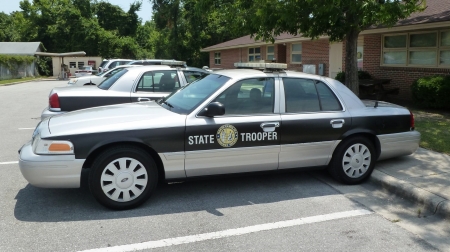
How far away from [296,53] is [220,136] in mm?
17790

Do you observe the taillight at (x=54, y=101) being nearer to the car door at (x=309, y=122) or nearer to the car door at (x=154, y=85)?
the car door at (x=154, y=85)

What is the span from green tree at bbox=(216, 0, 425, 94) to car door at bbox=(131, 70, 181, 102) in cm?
302

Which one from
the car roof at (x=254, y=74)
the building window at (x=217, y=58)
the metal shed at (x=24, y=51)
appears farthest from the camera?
the metal shed at (x=24, y=51)

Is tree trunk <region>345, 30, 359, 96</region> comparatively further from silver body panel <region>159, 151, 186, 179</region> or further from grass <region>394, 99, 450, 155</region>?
silver body panel <region>159, 151, 186, 179</region>

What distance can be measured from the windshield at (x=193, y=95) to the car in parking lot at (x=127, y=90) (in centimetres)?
211

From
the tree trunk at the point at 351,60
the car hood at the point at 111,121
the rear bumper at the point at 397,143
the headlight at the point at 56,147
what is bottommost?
the rear bumper at the point at 397,143

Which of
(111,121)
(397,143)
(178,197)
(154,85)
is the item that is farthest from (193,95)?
(397,143)

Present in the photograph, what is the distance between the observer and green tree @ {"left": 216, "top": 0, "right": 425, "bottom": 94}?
873cm

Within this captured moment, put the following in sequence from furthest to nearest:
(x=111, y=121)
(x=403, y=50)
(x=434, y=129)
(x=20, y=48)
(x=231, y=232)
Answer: (x=20, y=48) < (x=403, y=50) < (x=434, y=129) < (x=111, y=121) < (x=231, y=232)

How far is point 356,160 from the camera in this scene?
5.71 metres

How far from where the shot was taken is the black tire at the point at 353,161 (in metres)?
5.64

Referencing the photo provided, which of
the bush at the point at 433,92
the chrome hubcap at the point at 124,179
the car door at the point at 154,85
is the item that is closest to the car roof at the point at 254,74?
the chrome hubcap at the point at 124,179

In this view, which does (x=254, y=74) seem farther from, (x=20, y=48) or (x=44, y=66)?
(x=20, y=48)

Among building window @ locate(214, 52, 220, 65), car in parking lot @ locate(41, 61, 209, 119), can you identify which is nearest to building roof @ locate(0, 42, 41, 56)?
building window @ locate(214, 52, 220, 65)
